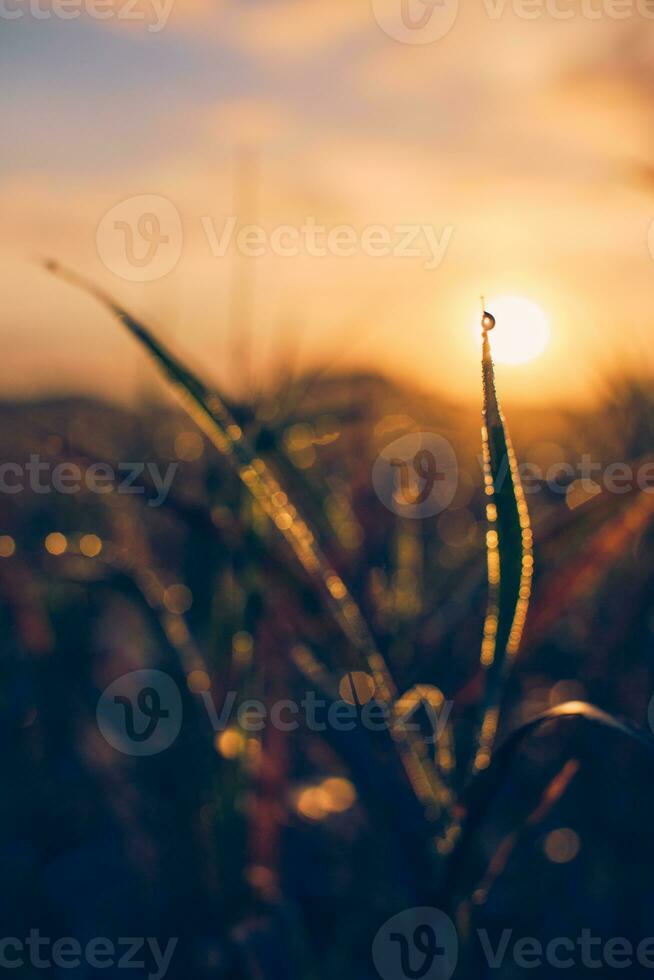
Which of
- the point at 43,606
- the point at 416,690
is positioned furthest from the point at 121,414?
the point at 416,690

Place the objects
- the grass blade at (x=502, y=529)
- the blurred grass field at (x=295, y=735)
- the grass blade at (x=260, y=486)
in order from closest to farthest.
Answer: the grass blade at (x=502, y=529) < the grass blade at (x=260, y=486) < the blurred grass field at (x=295, y=735)

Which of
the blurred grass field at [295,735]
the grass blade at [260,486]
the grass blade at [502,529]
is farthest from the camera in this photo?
the blurred grass field at [295,735]

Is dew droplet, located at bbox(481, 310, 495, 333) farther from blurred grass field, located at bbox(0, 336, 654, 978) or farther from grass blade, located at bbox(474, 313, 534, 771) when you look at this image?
blurred grass field, located at bbox(0, 336, 654, 978)

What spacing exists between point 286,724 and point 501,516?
50 centimetres

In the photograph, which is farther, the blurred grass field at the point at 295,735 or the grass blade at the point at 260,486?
the blurred grass field at the point at 295,735

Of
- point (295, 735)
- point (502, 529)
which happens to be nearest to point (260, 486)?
point (502, 529)

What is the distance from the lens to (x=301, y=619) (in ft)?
2.78

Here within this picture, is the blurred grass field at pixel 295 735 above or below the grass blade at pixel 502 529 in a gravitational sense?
below

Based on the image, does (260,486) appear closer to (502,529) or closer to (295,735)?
(502,529)

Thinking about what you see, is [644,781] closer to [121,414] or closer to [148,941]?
[148,941]

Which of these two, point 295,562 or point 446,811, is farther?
point 295,562

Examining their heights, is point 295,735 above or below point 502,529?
below

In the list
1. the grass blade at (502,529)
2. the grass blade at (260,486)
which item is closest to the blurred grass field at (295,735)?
the grass blade at (260,486)

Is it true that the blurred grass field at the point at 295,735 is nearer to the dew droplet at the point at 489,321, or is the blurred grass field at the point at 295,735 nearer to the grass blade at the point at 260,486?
the grass blade at the point at 260,486
